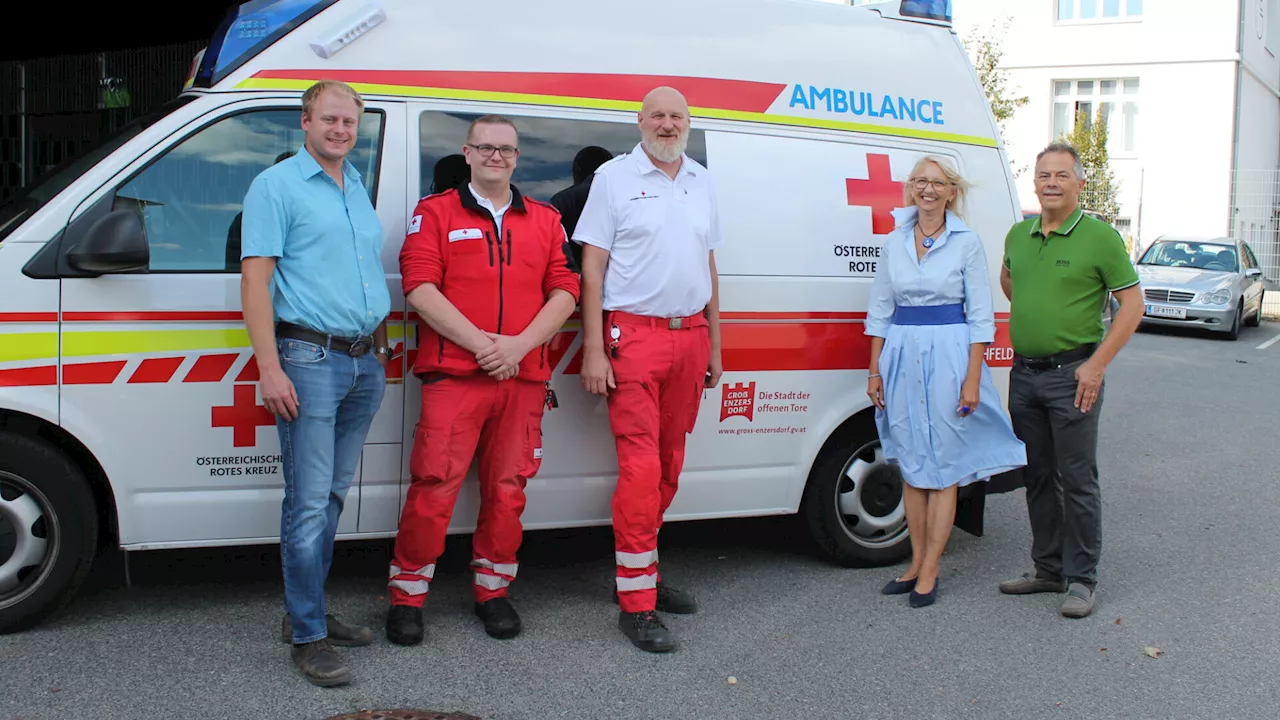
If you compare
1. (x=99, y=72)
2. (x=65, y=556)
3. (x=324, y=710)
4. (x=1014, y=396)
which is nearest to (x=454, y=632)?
(x=324, y=710)

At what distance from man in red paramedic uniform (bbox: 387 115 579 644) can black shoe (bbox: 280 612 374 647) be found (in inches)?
4.2

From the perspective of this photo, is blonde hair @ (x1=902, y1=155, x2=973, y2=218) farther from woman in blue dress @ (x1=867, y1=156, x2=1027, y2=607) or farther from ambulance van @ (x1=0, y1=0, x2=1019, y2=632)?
ambulance van @ (x1=0, y1=0, x2=1019, y2=632)

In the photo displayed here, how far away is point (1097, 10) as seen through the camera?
27.9 m

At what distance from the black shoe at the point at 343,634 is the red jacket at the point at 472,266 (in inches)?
38.6

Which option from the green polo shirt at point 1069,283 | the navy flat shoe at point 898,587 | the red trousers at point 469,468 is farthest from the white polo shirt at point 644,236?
the navy flat shoe at point 898,587

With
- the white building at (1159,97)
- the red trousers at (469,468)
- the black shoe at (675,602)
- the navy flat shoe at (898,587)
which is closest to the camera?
the red trousers at (469,468)

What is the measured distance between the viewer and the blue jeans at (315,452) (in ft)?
12.4

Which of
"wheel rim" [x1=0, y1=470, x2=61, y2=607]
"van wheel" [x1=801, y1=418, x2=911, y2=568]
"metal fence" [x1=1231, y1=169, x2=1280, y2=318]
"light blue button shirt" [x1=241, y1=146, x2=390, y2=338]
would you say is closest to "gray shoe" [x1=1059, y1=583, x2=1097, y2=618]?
"van wheel" [x1=801, y1=418, x2=911, y2=568]

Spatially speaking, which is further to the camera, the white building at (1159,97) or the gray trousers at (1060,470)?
the white building at (1159,97)

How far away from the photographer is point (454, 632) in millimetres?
4387

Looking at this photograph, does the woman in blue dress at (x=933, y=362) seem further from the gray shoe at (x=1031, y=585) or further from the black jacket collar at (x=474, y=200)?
the black jacket collar at (x=474, y=200)

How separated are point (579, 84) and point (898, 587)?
2571mm

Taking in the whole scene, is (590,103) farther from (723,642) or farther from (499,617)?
(723,642)

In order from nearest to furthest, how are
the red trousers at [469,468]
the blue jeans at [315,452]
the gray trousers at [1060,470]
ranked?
the blue jeans at [315,452]
the red trousers at [469,468]
the gray trousers at [1060,470]
